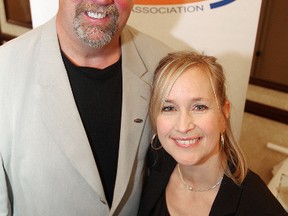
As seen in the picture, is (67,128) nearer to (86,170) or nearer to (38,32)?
(86,170)

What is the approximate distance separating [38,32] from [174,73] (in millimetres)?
520

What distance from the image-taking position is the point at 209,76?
116 cm

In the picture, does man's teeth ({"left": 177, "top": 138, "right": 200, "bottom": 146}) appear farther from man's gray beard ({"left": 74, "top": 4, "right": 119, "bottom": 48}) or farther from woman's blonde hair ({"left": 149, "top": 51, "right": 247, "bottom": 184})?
man's gray beard ({"left": 74, "top": 4, "right": 119, "bottom": 48})

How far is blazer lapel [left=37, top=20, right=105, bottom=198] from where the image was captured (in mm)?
1180

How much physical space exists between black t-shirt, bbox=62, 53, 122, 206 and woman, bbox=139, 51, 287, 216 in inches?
6.2

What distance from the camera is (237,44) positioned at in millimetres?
1745

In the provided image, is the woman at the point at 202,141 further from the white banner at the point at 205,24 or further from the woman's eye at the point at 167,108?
the white banner at the point at 205,24

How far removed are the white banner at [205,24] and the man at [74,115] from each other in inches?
14.9

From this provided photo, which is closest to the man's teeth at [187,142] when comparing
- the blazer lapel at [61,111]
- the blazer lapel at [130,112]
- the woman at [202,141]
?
the woman at [202,141]

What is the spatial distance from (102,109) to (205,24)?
2.43ft

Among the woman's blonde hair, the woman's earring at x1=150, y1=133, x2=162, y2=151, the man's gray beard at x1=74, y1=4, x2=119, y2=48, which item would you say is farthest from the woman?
the man's gray beard at x1=74, y1=4, x2=119, y2=48

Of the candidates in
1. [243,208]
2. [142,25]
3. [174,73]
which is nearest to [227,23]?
[142,25]

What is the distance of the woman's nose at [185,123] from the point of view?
1.12 m

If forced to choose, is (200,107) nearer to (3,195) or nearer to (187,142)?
(187,142)
